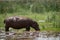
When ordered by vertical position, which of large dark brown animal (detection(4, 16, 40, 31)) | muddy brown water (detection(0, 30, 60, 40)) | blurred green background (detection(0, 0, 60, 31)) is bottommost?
muddy brown water (detection(0, 30, 60, 40))

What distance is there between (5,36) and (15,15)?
13.0 inches

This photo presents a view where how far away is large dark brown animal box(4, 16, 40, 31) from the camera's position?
378cm

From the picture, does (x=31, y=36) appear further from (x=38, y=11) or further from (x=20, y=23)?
(x=38, y=11)

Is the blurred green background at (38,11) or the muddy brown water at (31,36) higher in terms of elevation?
the blurred green background at (38,11)

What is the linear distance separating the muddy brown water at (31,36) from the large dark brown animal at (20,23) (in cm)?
8

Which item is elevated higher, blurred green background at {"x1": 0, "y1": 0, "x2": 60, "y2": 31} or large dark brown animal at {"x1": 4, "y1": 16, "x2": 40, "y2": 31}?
blurred green background at {"x1": 0, "y1": 0, "x2": 60, "y2": 31}

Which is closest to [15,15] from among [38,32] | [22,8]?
[22,8]

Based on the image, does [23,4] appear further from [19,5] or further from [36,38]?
[36,38]

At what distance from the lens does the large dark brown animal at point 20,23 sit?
3.78 m

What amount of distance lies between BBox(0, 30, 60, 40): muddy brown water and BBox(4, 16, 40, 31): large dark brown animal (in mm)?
84

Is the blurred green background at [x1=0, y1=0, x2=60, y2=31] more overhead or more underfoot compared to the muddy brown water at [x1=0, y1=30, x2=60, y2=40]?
more overhead

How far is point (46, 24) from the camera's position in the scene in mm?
3768

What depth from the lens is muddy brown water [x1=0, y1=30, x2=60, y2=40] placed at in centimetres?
372

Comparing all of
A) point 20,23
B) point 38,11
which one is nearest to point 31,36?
point 20,23
